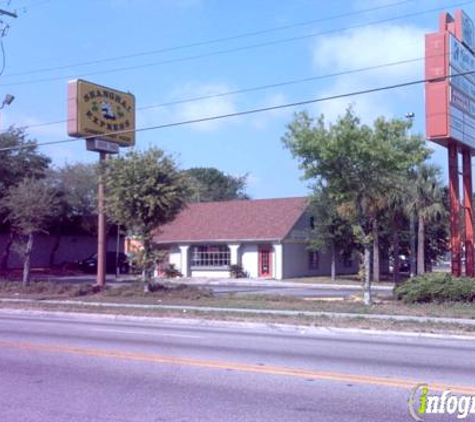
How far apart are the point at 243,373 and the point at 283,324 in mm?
7849

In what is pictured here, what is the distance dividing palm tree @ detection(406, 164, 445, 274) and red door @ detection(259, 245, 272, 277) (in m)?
9.88

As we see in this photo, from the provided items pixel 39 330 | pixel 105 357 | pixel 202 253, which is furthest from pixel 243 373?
pixel 202 253

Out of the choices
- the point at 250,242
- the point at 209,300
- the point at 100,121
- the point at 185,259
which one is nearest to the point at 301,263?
the point at 250,242

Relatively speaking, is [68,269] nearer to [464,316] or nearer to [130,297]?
[130,297]

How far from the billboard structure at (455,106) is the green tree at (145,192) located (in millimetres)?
9613

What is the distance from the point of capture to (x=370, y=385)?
8.69 metres

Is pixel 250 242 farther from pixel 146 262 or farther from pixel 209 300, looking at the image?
pixel 209 300

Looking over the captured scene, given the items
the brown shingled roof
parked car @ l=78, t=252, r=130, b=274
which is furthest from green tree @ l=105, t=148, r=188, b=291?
parked car @ l=78, t=252, r=130, b=274

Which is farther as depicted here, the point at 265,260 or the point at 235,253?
the point at 235,253

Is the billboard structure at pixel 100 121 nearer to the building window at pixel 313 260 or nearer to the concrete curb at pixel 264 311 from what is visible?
the concrete curb at pixel 264 311

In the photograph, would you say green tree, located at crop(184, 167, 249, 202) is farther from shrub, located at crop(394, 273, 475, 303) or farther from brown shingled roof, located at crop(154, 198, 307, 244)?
shrub, located at crop(394, 273, 475, 303)

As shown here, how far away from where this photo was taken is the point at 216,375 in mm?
9453

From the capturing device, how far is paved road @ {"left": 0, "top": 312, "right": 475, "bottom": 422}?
731 centimetres

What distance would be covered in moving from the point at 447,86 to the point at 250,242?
75.7 ft
